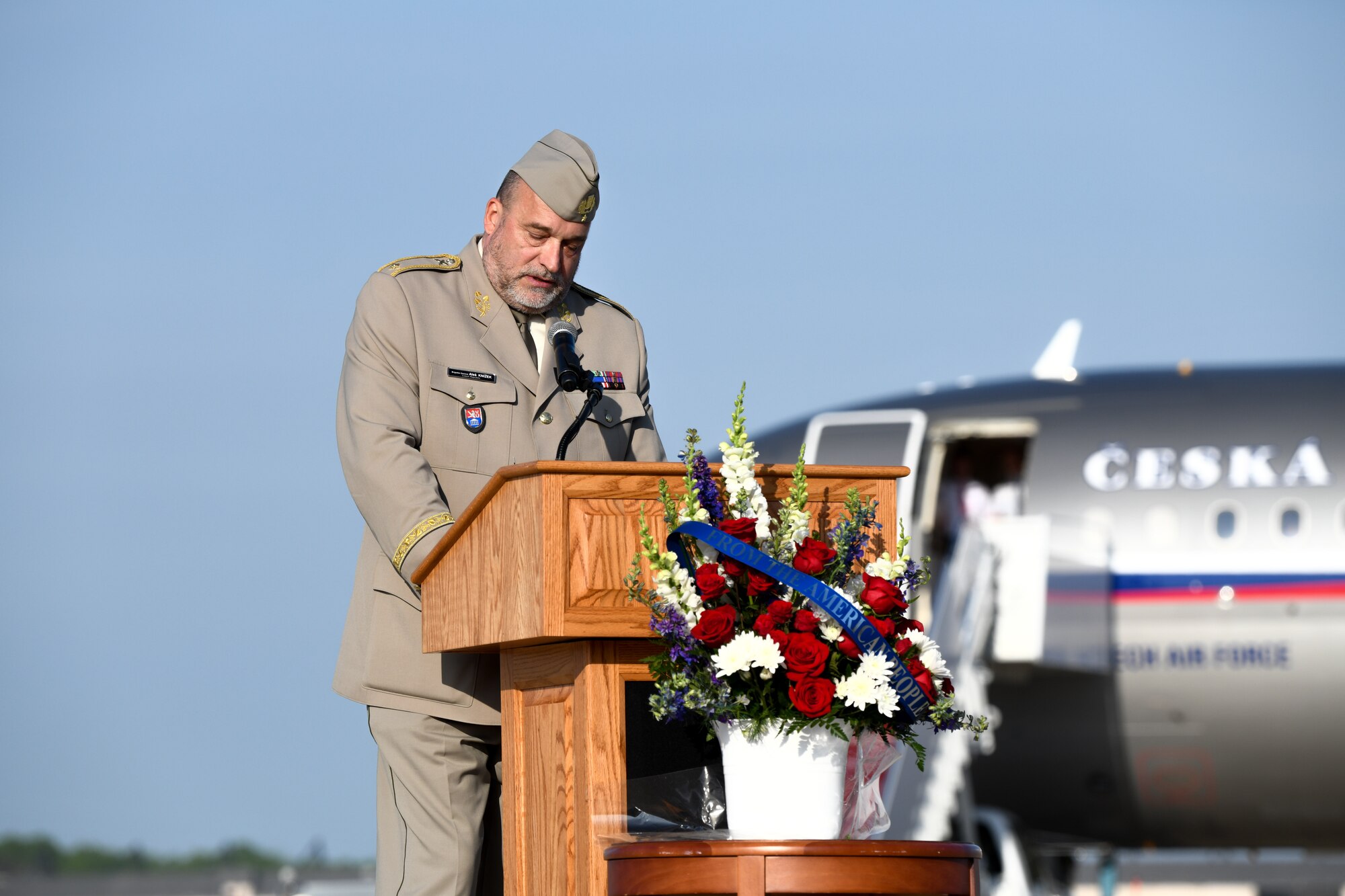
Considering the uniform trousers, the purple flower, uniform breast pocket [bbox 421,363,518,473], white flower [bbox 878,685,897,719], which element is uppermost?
uniform breast pocket [bbox 421,363,518,473]

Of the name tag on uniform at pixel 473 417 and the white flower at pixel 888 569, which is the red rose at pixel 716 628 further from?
the name tag on uniform at pixel 473 417

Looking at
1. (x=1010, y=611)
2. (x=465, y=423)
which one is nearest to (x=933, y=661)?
(x=465, y=423)

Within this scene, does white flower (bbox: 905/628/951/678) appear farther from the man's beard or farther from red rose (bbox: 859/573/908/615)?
the man's beard

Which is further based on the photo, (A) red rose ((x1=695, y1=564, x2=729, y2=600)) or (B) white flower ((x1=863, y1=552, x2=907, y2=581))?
(B) white flower ((x1=863, y1=552, x2=907, y2=581))

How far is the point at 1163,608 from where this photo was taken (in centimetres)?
1250

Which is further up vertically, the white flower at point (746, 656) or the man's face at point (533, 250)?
the man's face at point (533, 250)

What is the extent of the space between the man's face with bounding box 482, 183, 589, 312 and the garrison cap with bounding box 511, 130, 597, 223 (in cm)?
2

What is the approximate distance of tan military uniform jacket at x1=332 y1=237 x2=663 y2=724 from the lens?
146 inches

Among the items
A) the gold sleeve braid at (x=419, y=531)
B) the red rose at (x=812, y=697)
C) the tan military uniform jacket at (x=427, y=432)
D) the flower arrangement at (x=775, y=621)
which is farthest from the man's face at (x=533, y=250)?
the red rose at (x=812, y=697)

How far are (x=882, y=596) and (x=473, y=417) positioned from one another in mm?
1272

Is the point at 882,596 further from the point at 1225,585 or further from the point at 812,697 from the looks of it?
the point at 1225,585

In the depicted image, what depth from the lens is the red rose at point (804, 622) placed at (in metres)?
3.02

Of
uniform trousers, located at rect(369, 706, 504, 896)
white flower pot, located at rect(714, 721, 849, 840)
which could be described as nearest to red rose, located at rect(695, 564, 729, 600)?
white flower pot, located at rect(714, 721, 849, 840)

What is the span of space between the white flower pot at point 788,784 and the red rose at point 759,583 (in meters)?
0.24
